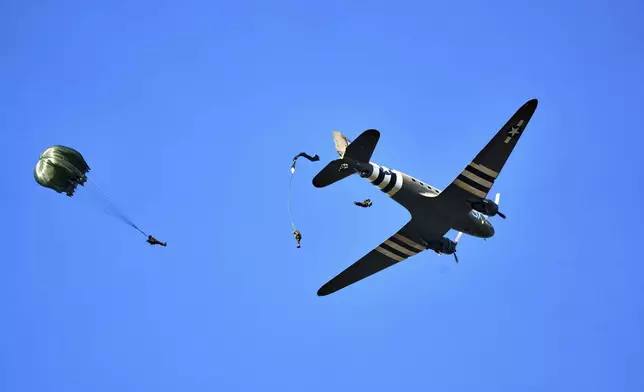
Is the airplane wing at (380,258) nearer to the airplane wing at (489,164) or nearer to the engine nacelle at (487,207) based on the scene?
the airplane wing at (489,164)

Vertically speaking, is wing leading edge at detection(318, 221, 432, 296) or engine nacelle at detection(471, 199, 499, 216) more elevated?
wing leading edge at detection(318, 221, 432, 296)

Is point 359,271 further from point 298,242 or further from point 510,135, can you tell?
point 510,135

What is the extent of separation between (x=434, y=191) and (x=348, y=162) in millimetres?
6593

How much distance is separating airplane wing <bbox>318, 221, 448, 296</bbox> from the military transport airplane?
0.23ft

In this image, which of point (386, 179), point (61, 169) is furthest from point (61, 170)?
point (386, 179)

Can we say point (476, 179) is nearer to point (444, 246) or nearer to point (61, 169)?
point (444, 246)

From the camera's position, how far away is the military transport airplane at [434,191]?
172 ft

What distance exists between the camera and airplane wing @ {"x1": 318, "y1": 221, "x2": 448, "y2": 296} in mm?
59938

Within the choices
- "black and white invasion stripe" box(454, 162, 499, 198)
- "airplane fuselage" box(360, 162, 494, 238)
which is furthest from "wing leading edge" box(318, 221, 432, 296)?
"black and white invasion stripe" box(454, 162, 499, 198)

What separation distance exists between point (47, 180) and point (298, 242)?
15.6 metres

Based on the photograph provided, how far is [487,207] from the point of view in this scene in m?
54.6

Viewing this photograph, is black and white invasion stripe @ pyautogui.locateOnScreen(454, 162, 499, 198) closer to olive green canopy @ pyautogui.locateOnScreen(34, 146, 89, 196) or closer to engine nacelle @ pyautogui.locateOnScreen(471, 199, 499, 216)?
engine nacelle @ pyautogui.locateOnScreen(471, 199, 499, 216)

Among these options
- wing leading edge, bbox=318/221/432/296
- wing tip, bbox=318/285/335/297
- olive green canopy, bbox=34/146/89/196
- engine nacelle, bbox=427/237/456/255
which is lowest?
engine nacelle, bbox=427/237/456/255

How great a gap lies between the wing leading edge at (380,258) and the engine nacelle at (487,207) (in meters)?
5.93
